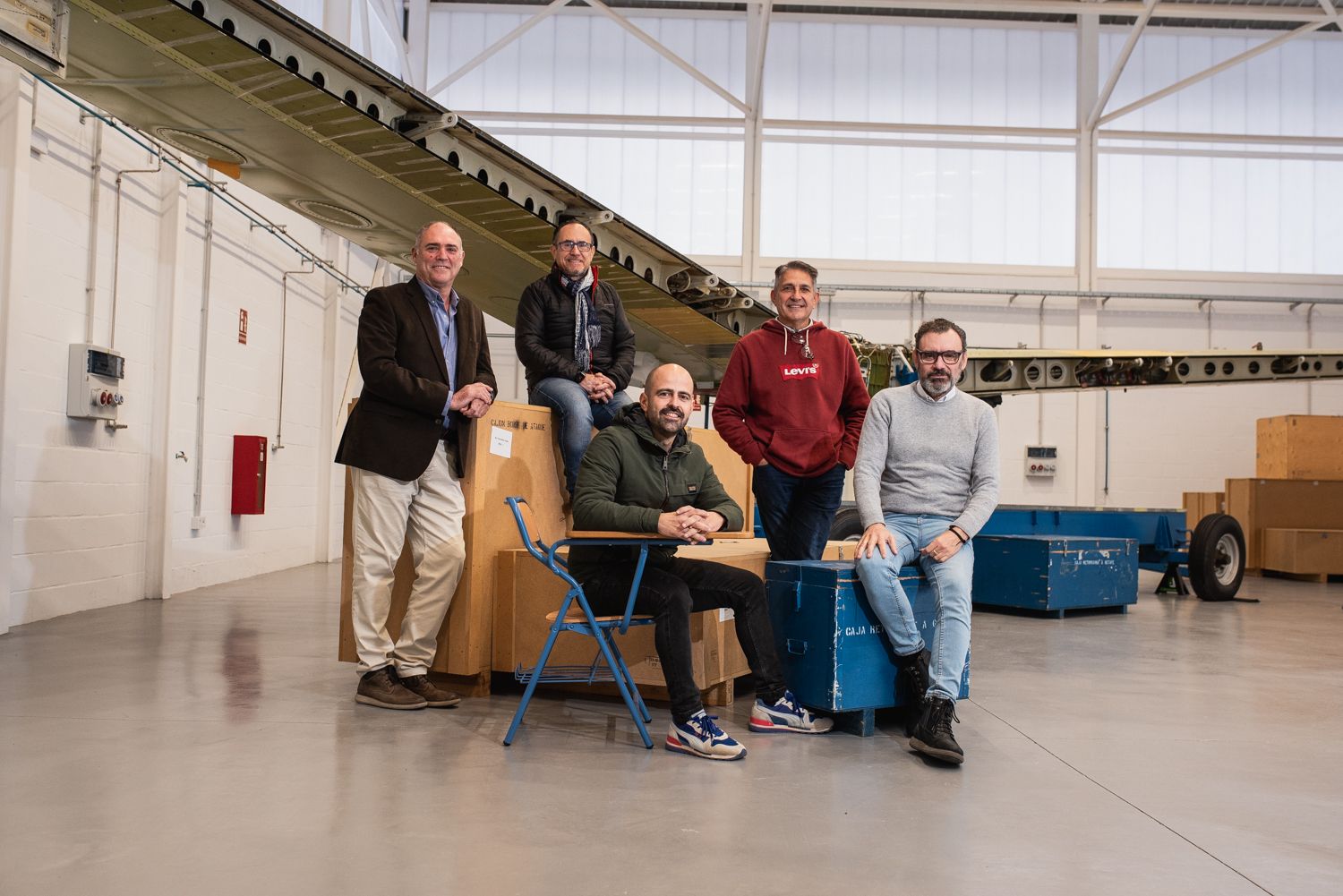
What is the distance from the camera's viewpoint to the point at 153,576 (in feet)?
23.2

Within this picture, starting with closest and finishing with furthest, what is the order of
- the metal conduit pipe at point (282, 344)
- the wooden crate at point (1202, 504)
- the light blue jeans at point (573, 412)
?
the light blue jeans at point (573, 412)
the metal conduit pipe at point (282, 344)
the wooden crate at point (1202, 504)

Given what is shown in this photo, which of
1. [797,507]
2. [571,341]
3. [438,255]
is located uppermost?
[438,255]

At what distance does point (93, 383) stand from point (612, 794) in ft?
16.3

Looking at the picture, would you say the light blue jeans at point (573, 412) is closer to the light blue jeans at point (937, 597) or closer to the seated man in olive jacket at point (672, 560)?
the seated man in olive jacket at point (672, 560)

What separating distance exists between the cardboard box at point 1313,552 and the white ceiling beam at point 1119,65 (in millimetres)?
6479

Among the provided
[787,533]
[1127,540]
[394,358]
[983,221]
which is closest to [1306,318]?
[983,221]

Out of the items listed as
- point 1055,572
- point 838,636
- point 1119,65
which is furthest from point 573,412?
point 1119,65

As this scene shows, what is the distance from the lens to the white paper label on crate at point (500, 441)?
13.6 feet

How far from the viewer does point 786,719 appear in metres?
3.66

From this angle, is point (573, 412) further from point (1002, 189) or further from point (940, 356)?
point (1002, 189)

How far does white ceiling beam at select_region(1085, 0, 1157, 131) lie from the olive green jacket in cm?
1210

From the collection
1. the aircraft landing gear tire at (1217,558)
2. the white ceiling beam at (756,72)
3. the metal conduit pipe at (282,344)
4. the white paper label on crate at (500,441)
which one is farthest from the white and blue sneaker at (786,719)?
the white ceiling beam at (756,72)

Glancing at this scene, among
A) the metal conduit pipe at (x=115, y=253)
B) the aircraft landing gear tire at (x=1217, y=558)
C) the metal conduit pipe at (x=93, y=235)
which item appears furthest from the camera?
the aircraft landing gear tire at (x=1217, y=558)

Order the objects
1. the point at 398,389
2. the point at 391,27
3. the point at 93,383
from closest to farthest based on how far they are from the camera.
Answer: the point at 398,389, the point at 93,383, the point at 391,27
